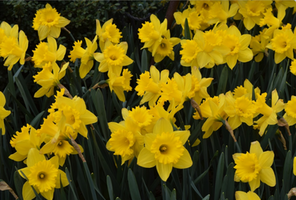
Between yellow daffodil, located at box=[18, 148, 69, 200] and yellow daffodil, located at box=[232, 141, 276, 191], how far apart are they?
0.63 m

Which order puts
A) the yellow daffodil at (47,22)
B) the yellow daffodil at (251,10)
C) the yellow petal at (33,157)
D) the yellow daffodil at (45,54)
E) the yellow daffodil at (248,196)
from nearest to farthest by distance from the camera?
the yellow daffodil at (248,196) → the yellow petal at (33,157) → the yellow daffodil at (45,54) → the yellow daffodil at (47,22) → the yellow daffodil at (251,10)

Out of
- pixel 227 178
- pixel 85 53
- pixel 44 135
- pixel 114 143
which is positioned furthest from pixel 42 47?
pixel 227 178

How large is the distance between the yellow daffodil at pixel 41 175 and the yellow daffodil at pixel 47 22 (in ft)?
3.56

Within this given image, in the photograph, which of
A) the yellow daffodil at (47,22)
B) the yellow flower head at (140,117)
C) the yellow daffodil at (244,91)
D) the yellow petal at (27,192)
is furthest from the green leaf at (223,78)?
the yellow daffodil at (47,22)

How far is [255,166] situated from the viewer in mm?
1143

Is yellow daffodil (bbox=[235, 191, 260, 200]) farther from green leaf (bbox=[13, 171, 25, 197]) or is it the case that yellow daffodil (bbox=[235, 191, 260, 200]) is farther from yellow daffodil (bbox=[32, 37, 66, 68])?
yellow daffodil (bbox=[32, 37, 66, 68])

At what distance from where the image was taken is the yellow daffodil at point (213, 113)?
4.20ft

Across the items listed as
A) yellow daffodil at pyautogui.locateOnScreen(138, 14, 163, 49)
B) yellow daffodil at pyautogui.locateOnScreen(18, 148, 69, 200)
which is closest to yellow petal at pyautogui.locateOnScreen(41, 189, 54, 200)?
yellow daffodil at pyautogui.locateOnScreen(18, 148, 69, 200)

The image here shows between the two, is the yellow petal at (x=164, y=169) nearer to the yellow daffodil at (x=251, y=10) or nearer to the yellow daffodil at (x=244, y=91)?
the yellow daffodil at (x=244, y=91)

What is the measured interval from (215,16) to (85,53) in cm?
96

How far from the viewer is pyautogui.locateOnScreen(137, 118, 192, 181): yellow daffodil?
3.63 ft

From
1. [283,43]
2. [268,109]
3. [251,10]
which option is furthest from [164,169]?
[251,10]

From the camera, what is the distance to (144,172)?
1.42 metres

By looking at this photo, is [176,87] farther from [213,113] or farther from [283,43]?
[283,43]
